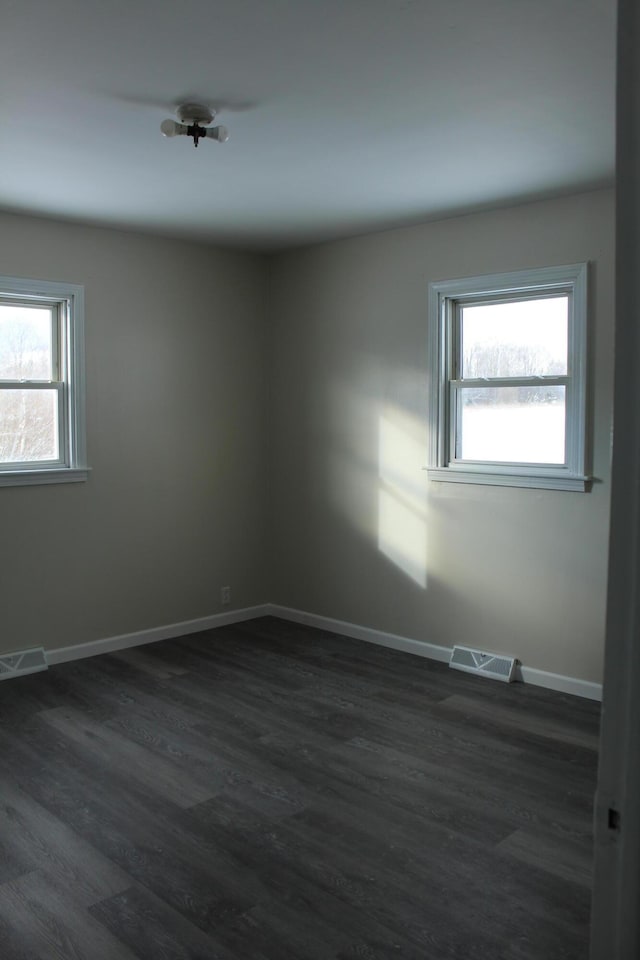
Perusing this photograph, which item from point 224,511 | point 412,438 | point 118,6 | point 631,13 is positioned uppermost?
point 118,6

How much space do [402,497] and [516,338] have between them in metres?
1.24

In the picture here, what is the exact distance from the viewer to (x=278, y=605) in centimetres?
608

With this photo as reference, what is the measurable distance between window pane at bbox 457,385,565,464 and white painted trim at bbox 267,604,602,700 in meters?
1.22

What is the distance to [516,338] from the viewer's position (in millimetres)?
4605

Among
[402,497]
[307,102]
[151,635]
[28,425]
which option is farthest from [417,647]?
[307,102]

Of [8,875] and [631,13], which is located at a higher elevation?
[631,13]

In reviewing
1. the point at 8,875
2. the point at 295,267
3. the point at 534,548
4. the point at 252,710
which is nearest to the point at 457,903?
the point at 8,875

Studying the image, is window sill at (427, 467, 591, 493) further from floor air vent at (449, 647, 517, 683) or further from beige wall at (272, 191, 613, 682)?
floor air vent at (449, 647, 517, 683)

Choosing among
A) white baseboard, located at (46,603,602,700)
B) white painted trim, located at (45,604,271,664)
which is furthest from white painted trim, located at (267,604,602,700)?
white painted trim, located at (45,604,271,664)

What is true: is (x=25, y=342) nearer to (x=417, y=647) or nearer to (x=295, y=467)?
(x=295, y=467)

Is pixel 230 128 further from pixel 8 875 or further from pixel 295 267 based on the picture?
pixel 8 875

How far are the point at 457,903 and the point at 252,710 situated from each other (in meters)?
1.83

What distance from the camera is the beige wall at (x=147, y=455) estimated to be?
15.8 ft

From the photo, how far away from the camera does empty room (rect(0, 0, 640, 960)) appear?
238 cm
